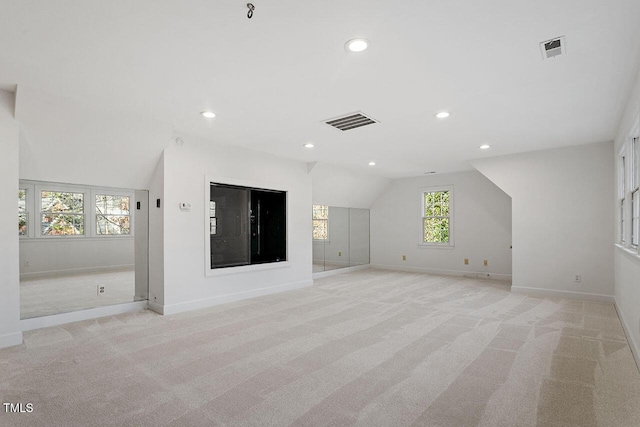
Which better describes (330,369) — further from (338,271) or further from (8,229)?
(338,271)

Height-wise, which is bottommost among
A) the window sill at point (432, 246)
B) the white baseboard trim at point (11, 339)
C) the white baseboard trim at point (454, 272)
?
the white baseboard trim at point (454, 272)

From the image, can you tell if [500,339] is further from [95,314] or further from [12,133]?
[12,133]

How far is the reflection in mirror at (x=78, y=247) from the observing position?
4.15 meters

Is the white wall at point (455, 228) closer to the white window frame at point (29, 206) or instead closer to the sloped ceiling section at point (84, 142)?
the sloped ceiling section at point (84, 142)

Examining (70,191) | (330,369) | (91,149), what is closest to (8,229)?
(91,149)

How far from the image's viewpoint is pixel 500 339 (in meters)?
3.46

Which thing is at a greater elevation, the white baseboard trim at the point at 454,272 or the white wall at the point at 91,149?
the white wall at the point at 91,149

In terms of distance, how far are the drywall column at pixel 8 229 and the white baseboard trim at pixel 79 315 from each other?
453 millimetres

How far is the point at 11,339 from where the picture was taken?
10.8ft

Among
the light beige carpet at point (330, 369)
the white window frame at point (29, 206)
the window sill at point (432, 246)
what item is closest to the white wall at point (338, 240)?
the window sill at point (432, 246)

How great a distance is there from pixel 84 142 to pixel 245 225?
253cm

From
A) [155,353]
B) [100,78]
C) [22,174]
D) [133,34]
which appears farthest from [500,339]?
[22,174]

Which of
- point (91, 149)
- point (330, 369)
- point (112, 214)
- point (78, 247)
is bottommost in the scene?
point (330, 369)

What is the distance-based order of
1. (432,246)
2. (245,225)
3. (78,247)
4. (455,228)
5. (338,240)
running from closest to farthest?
(78,247) < (245,225) < (455,228) < (432,246) < (338,240)
